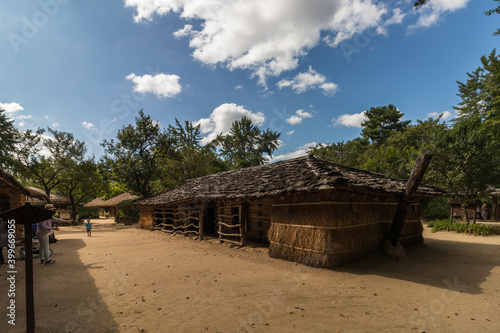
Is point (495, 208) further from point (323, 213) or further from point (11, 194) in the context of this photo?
point (11, 194)

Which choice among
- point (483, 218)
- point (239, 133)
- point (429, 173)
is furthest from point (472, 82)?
point (239, 133)

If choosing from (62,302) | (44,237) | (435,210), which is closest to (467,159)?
(435,210)

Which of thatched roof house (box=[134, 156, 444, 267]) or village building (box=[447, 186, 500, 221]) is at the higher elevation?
thatched roof house (box=[134, 156, 444, 267])

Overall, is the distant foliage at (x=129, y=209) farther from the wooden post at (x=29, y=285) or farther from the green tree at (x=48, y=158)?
the wooden post at (x=29, y=285)

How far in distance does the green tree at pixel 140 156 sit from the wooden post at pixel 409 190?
22835mm

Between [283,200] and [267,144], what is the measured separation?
27.2m

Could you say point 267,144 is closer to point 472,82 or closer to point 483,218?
point 483,218

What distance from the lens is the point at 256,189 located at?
8859mm

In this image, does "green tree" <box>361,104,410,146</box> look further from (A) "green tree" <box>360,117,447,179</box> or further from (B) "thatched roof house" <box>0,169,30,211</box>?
(B) "thatched roof house" <box>0,169,30,211</box>

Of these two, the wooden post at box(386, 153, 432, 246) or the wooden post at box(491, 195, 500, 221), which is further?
the wooden post at box(491, 195, 500, 221)

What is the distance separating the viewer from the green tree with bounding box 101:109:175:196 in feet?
79.5

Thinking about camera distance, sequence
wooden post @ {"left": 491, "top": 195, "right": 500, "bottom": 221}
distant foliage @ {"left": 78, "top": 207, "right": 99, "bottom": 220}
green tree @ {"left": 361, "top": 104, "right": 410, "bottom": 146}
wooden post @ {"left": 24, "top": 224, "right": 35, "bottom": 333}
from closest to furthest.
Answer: wooden post @ {"left": 24, "top": 224, "right": 35, "bottom": 333} → wooden post @ {"left": 491, "top": 195, "right": 500, "bottom": 221} → distant foliage @ {"left": 78, "top": 207, "right": 99, "bottom": 220} → green tree @ {"left": 361, "top": 104, "right": 410, "bottom": 146}

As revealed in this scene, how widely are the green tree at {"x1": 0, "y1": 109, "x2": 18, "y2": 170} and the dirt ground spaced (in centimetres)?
2067

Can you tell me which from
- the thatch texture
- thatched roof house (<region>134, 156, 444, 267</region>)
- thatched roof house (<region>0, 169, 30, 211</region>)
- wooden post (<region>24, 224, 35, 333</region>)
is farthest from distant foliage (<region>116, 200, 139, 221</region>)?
wooden post (<region>24, 224, 35, 333</region>)
